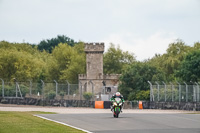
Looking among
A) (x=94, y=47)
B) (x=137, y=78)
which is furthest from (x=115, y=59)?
(x=137, y=78)

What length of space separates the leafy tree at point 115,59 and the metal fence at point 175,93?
6856 centimetres

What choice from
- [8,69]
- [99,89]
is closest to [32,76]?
[8,69]

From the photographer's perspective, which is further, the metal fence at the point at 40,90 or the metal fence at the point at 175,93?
the metal fence at the point at 40,90

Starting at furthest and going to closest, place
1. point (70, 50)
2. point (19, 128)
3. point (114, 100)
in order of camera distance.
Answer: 1. point (70, 50)
2. point (114, 100)
3. point (19, 128)

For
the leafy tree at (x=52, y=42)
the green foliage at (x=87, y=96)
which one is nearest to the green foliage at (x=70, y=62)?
the leafy tree at (x=52, y=42)

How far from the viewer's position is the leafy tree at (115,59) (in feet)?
397

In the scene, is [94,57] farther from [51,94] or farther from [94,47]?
[51,94]

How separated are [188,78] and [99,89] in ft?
71.2

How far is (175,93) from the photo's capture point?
4950cm

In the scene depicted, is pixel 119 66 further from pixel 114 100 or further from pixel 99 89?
pixel 114 100

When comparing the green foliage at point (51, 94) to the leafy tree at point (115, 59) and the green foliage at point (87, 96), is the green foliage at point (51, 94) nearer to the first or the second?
the green foliage at point (87, 96)

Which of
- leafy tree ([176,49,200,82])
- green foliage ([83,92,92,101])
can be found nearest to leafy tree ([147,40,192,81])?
leafy tree ([176,49,200,82])

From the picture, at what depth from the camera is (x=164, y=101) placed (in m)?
50.2

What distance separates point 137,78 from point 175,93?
34.1 m
